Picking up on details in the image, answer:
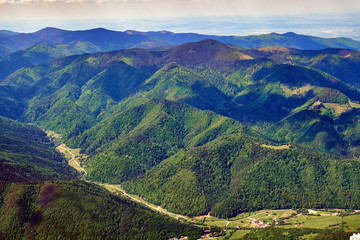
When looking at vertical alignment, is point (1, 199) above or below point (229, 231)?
above

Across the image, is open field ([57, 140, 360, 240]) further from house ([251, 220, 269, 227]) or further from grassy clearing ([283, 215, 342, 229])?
house ([251, 220, 269, 227])

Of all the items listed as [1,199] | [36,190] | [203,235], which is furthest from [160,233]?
[1,199]

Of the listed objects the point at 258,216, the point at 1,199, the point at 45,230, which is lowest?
the point at 258,216

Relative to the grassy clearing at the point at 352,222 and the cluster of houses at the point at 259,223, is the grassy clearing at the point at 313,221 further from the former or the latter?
the cluster of houses at the point at 259,223

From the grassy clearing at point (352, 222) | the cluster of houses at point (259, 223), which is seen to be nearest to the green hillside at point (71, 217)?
the cluster of houses at point (259, 223)

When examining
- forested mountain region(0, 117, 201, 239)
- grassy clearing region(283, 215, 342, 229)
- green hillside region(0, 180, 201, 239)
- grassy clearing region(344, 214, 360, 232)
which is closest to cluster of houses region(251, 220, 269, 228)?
grassy clearing region(283, 215, 342, 229)

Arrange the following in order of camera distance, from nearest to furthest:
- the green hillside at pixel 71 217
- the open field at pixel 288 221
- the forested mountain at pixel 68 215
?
the green hillside at pixel 71 217 < the forested mountain at pixel 68 215 < the open field at pixel 288 221

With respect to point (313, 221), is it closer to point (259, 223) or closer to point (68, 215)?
point (259, 223)

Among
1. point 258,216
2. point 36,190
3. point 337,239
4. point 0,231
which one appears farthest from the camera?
point 258,216

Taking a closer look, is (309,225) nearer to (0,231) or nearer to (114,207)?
(114,207)

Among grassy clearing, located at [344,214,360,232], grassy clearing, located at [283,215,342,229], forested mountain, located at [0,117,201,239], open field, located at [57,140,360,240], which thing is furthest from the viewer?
grassy clearing, located at [283,215,342,229]

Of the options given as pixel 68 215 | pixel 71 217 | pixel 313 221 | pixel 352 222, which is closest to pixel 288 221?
pixel 313 221
